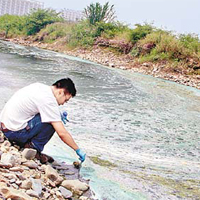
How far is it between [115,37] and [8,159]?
19.9 m

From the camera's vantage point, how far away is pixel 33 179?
2.15 m

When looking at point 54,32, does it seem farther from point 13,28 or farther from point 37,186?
point 37,186

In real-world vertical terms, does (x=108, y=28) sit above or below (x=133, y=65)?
above

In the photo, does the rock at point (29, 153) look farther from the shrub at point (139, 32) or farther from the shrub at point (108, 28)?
the shrub at point (108, 28)

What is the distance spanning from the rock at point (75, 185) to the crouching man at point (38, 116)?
0.26 meters

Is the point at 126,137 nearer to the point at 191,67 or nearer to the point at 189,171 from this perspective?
the point at 189,171

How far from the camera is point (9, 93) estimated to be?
578 centimetres

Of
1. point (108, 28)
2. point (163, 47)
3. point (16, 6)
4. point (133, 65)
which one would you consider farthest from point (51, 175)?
point (16, 6)

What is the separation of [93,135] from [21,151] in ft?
4.47

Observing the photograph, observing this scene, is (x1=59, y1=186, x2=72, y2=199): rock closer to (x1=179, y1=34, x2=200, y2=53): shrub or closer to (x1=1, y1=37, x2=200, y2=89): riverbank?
(x1=1, y1=37, x2=200, y2=89): riverbank

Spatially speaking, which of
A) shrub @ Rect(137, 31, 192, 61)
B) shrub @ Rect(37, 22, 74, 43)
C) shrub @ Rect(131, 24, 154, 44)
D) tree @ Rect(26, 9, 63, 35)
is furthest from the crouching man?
tree @ Rect(26, 9, 63, 35)

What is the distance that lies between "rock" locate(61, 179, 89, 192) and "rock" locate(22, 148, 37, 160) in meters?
0.40

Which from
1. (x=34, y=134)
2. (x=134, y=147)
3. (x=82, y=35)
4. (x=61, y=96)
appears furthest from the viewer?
(x=82, y=35)

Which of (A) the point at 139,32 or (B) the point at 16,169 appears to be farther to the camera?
(A) the point at 139,32
